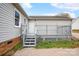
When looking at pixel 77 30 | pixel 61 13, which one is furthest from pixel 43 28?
pixel 61 13

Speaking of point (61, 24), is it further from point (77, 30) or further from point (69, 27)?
point (77, 30)

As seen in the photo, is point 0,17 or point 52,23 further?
point 52,23

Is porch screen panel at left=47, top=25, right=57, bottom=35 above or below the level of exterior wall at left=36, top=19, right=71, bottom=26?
below

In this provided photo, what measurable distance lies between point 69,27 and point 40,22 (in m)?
3.07

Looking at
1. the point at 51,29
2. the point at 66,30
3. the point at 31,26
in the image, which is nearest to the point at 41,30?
the point at 51,29

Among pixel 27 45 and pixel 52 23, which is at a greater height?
pixel 52 23

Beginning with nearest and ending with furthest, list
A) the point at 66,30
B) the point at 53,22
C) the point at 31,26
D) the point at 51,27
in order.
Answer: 1. the point at 66,30
2. the point at 51,27
3. the point at 53,22
4. the point at 31,26

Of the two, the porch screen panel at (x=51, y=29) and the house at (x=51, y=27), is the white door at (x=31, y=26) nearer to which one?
the house at (x=51, y=27)

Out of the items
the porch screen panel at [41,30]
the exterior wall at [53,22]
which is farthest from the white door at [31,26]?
the porch screen panel at [41,30]

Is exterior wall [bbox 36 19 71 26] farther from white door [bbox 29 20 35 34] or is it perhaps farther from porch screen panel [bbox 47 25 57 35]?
porch screen panel [bbox 47 25 57 35]

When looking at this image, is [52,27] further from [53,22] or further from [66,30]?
[66,30]

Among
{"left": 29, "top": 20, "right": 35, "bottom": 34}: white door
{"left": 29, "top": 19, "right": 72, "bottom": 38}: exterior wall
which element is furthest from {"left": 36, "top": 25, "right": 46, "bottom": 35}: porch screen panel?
{"left": 29, "top": 20, "right": 35, "bottom": 34}: white door

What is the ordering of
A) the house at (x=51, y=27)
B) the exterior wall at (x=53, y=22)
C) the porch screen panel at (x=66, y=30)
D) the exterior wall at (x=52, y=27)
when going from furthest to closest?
the exterior wall at (x=53, y=22), the exterior wall at (x=52, y=27), the house at (x=51, y=27), the porch screen panel at (x=66, y=30)

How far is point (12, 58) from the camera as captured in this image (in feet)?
15.5
